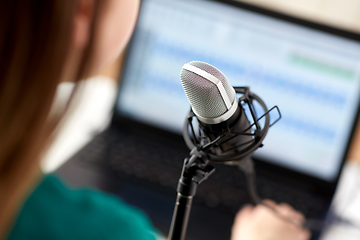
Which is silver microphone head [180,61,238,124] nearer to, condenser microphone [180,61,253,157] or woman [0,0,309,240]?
condenser microphone [180,61,253,157]

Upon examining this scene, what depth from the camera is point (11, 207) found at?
0.32 meters

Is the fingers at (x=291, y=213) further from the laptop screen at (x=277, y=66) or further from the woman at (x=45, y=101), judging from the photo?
the woman at (x=45, y=101)

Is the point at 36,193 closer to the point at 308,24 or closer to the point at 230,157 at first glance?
the point at 230,157

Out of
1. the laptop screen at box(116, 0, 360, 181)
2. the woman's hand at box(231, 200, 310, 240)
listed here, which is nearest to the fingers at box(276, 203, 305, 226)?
the woman's hand at box(231, 200, 310, 240)

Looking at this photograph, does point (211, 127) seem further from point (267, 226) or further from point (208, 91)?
point (267, 226)

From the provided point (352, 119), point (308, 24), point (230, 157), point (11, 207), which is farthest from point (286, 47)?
point (11, 207)

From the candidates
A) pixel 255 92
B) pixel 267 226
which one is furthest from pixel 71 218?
pixel 255 92

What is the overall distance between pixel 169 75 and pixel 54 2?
510mm

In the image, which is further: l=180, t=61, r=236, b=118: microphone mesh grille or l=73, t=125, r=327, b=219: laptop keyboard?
l=73, t=125, r=327, b=219: laptop keyboard

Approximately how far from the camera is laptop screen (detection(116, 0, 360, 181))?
67 cm

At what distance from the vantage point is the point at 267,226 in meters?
0.56

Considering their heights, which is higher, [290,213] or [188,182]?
[188,182]

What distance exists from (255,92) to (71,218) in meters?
0.51

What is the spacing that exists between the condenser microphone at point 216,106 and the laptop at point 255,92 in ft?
1.10
